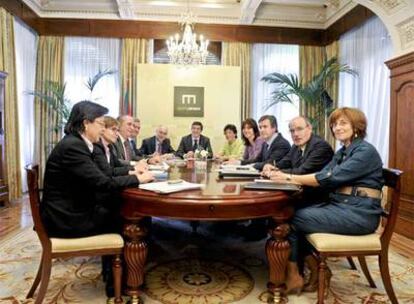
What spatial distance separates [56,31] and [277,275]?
576 centimetres

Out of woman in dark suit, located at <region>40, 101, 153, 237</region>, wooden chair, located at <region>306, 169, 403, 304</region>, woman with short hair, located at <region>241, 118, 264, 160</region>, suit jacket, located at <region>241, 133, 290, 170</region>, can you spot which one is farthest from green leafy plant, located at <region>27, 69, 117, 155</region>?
wooden chair, located at <region>306, 169, 403, 304</region>

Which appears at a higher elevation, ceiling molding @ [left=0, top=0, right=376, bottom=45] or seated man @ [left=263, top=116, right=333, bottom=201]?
ceiling molding @ [left=0, top=0, right=376, bottom=45]

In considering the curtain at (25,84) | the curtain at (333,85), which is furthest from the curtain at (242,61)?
the curtain at (25,84)

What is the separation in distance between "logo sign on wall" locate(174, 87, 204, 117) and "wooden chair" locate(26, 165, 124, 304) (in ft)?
14.0

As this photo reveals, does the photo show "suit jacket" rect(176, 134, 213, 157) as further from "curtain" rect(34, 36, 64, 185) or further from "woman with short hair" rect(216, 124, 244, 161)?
"curtain" rect(34, 36, 64, 185)

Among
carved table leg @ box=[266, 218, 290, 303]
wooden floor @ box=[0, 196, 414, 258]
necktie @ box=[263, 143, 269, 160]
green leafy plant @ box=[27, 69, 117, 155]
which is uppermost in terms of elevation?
green leafy plant @ box=[27, 69, 117, 155]

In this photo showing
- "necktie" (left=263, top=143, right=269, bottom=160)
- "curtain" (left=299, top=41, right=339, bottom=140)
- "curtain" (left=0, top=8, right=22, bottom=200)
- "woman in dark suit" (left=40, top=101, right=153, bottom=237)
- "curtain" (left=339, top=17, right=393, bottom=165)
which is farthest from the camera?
"curtain" (left=299, top=41, right=339, bottom=140)

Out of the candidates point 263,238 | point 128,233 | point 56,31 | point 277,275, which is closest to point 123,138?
point 263,238

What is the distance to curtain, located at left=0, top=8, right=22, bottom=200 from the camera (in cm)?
471

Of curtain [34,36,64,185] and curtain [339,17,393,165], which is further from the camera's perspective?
curtain [34,36,64,185]

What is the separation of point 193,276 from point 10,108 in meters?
3.98

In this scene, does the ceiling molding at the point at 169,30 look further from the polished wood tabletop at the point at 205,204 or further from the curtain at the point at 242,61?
the polished wood tabletop at the point at 205,204

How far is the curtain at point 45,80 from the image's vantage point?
19.6 feet

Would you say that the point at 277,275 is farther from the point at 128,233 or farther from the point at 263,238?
the point at 263,238
